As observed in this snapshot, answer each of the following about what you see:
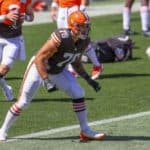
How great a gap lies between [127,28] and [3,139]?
10.1 metres

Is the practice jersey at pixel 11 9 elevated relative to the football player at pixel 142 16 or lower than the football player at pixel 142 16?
elevated

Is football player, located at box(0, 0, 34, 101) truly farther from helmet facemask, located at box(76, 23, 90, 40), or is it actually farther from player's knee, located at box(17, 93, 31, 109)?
helmet facemask, located at box(76, 23, 90, 40)

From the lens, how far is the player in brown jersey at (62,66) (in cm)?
822

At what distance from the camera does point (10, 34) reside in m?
10.9

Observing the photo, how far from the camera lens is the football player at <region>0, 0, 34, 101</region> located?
10.8 meters

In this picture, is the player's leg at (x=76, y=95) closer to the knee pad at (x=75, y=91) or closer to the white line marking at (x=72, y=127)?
the knee pad at (x=75, y=91)

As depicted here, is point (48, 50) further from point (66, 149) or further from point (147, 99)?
point (147, 99)

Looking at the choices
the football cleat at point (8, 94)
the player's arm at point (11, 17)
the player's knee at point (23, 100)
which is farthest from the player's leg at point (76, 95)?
the football cleat at point (8, 94)

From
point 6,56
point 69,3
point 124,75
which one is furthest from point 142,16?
point 6,56

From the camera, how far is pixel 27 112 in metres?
10.4

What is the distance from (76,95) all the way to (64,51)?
518 mm

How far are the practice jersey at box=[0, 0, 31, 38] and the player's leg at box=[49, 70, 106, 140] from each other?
8.07ft

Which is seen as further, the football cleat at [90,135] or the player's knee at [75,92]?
the football cleat at [90,135]

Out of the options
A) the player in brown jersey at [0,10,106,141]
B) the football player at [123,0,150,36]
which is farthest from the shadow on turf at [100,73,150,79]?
the player in brown jersey at [0,10,106,141]
